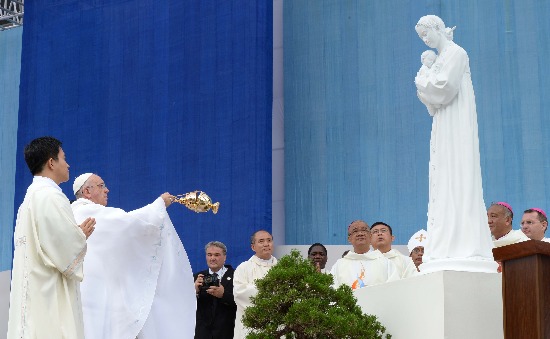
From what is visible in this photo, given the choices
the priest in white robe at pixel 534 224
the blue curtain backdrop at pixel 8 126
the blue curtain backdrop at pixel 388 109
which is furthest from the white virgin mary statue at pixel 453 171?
the blue curtain backdrop at pixel 8 126

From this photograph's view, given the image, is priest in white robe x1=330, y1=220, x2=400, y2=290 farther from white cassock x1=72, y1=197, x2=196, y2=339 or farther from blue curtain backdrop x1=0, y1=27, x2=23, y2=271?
blue curtain backdrop x1=0, y1=27, x2=23, y2=271

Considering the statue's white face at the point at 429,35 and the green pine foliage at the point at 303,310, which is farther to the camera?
the statue's white face at the point at 429,35

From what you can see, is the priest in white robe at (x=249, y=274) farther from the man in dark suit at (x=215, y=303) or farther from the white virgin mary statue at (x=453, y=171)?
the white virgin mary statue at (x=453, y=171)

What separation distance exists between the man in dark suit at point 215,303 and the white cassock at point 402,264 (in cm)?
153

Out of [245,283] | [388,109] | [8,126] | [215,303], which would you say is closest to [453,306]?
[245,283]

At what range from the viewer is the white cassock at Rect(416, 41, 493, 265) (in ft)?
19.5

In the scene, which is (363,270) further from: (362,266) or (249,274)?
(249,274)

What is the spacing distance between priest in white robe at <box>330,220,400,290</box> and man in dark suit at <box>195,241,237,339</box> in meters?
1.15

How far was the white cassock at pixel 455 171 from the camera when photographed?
5938mm

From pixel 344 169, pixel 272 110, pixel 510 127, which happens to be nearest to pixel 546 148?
pixel 510 127

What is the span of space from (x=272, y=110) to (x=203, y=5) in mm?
1491

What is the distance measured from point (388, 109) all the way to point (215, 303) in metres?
3.25

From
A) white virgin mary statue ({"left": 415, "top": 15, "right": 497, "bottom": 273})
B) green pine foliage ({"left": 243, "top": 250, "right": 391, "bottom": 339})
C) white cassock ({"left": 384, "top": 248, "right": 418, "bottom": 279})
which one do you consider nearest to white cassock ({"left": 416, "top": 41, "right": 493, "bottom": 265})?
white virgin mary statue ({"left": 415, "top": 15, "right": 497, "bottom": 273})

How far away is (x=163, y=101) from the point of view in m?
11.3
